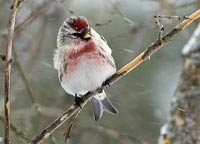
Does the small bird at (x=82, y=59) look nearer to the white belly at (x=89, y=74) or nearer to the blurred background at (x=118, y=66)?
the white belly at (x=89, y=74)

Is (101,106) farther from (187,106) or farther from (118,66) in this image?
(118,66)

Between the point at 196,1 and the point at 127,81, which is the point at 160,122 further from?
the point at 196,1

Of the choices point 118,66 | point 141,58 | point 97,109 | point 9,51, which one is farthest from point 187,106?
point 118,66

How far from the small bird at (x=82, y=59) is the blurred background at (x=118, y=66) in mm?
273

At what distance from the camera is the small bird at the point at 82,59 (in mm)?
2719

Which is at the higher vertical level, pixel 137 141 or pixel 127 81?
pixel 137 141

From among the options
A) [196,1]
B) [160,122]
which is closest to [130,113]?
[160,122]

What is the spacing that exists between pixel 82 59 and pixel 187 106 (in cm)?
64

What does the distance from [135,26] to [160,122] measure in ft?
4.25

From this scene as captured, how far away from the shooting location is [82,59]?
2.73 metres

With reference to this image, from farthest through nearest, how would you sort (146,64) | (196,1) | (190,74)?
(146,64)
(196,1)
(190,74)

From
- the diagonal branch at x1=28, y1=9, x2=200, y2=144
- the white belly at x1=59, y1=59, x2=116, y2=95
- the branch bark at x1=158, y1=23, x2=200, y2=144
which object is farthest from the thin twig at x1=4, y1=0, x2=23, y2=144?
the white belly at x1=59, y1=59, x2=116, y2=95

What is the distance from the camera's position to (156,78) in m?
5.30

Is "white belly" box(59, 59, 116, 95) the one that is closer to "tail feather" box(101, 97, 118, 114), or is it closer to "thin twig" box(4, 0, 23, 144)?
"tail feather" box(101, 97, 118, 114)
